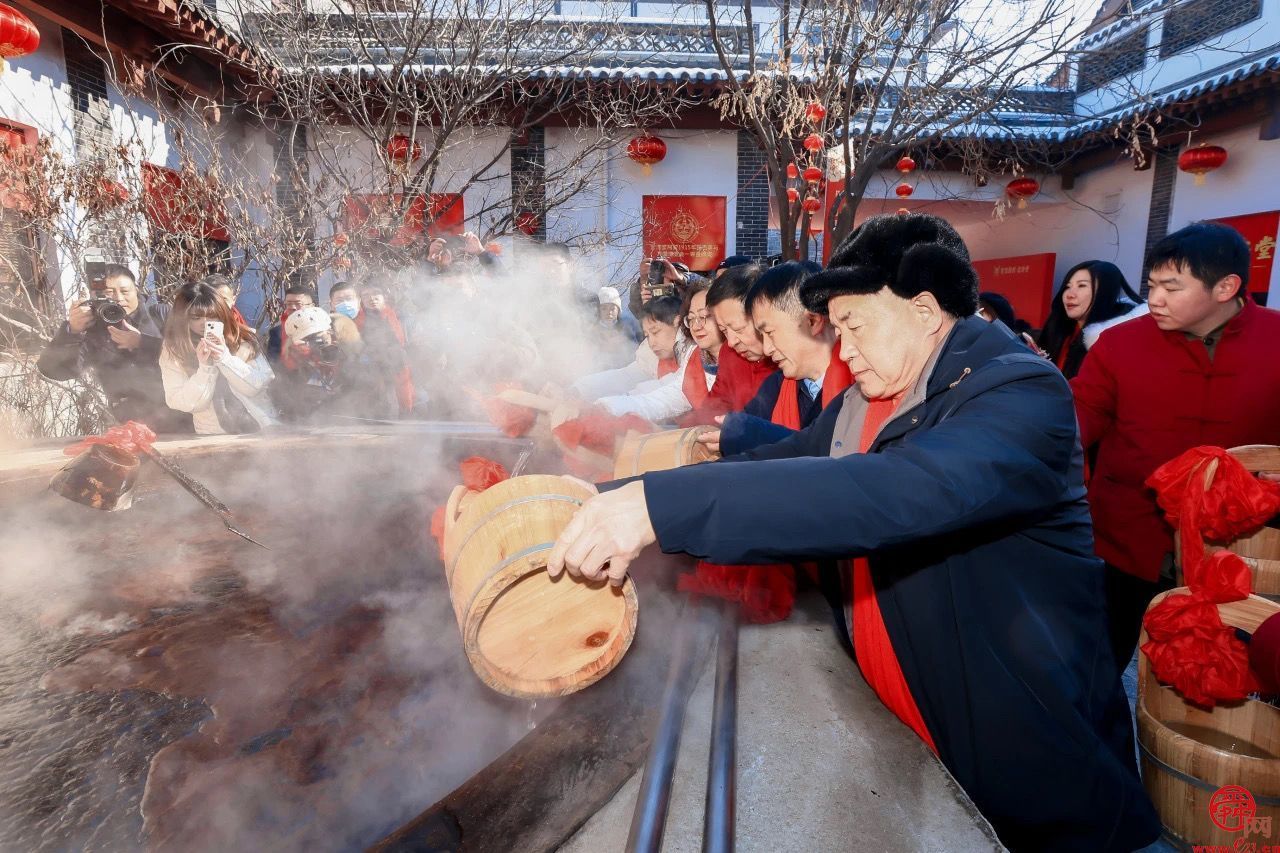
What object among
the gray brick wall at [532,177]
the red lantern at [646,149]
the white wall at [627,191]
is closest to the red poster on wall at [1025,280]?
the white wall at [627,191]

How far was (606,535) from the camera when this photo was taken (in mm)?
1100

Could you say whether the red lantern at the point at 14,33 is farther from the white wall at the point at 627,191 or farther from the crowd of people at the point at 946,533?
the crowd of people at the point at 946,533

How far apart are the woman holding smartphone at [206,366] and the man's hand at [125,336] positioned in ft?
0.46

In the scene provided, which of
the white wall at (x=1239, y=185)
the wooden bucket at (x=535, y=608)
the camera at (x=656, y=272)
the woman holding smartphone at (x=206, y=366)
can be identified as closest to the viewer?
the wooden bucket at (x=535, y=608)

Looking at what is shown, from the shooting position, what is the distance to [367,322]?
19.1ft

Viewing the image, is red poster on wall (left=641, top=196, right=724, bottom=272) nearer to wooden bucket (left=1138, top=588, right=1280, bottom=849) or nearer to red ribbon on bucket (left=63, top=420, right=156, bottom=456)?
red ribbon on bucket (left=63, top=420, right=156, bottom=456)

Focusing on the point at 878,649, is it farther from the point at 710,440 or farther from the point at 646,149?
the point at 646,149

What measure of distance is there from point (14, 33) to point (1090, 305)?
7.92 meters

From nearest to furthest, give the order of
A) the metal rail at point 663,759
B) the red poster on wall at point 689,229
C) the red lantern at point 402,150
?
the metal rail at point 663,759
the red lantern at point 402,150
the red poster on wall at point 689,229

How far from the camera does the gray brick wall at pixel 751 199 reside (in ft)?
40.2

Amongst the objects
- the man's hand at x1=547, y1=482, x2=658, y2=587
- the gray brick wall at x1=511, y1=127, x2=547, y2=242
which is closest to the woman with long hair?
the man's hand at x1=547, y1=482, x2=658, y2=587

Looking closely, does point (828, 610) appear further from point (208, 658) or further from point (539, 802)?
point (208, 658)

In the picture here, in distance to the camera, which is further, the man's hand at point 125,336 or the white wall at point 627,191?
the white wall at point 627,191

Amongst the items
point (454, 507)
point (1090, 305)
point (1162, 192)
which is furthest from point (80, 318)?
point (1162, 192)
